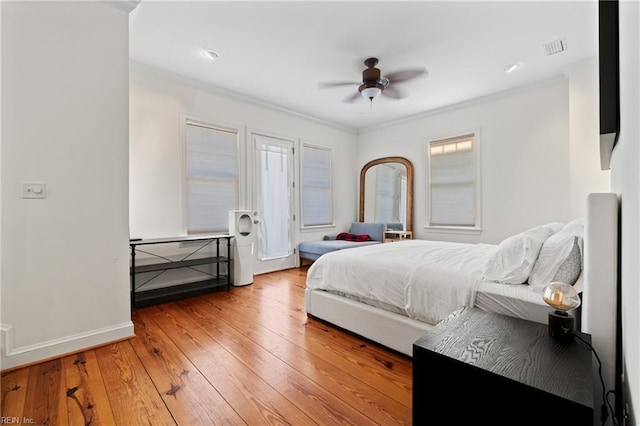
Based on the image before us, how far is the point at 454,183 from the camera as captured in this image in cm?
474

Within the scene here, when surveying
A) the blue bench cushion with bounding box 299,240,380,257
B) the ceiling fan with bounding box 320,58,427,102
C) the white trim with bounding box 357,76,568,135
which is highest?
the white trim with bounding box 357,76,568,135

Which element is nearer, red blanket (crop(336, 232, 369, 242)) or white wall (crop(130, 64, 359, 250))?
white wall (crop(130, 64, 359, 250))

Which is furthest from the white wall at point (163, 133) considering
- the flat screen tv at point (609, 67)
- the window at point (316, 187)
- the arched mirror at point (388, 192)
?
the flat screen tv at point (609, 67)

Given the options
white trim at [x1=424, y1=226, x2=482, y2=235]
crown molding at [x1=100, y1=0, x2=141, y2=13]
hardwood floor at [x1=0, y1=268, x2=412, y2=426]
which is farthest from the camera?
white trim at [x1=424, y1=226, x2=482, y2=235]

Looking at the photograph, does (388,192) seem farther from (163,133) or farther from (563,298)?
(563,298)

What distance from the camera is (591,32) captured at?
9.06 feet

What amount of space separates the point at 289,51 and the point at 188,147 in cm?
187

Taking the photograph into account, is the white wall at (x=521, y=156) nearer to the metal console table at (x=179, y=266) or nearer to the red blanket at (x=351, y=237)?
the red blanket at (x=351, y=237)

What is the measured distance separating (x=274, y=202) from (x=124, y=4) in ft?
10.1

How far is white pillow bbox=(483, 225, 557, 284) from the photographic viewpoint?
173cm

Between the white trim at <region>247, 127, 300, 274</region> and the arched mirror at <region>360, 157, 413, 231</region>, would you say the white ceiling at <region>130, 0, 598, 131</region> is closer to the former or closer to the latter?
the white trim at <region>247, 127, 300, 274</region>

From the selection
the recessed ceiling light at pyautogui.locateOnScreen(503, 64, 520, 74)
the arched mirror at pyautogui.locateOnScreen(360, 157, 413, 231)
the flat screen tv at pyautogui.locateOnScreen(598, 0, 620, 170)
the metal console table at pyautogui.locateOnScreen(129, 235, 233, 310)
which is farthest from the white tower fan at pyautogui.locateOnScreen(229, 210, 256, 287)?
the recessed ceiling light at pyautogui.locateOnScreen(503, 64, 520, 74)

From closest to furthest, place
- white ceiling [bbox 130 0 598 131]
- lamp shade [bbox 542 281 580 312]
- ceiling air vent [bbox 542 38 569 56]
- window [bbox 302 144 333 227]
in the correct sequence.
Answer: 1. lamp shade [bbox 542 281 580 312]
2. white ceiling [bbox 130 0 598 131]
3. ceiling air vent [bbox 542 38 569 56]
4. window [bbox 302 144 333 227]

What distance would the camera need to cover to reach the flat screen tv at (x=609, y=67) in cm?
95
